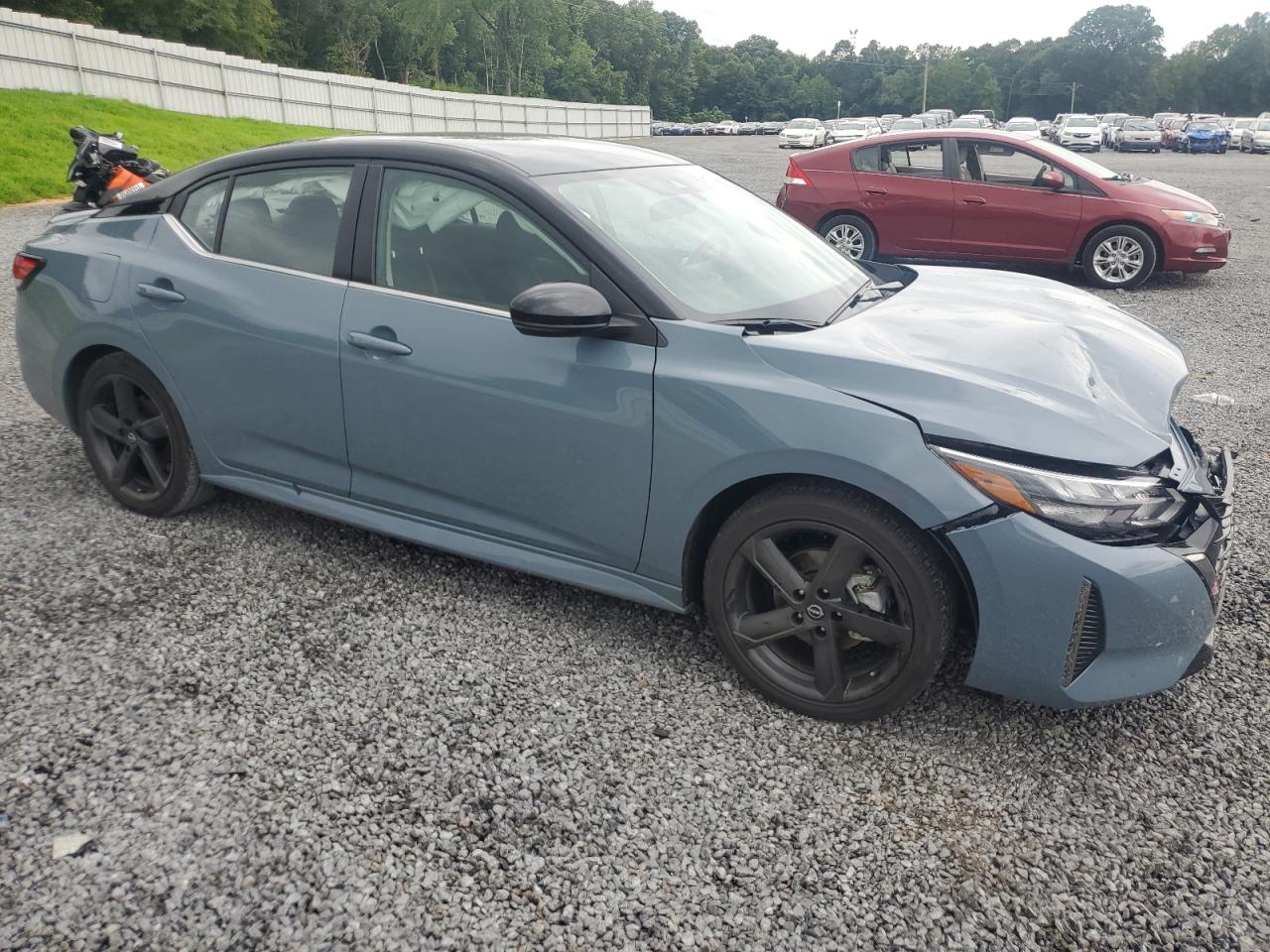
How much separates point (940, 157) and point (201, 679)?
9440 mm

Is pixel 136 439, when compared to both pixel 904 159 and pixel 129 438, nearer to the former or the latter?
pixel 129 438

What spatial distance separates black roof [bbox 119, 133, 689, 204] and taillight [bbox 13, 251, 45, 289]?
2.06ft

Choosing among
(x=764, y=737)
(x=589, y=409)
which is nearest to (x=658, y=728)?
(x=764, y=737)

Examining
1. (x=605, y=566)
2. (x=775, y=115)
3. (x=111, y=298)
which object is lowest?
(x=775, y=115)

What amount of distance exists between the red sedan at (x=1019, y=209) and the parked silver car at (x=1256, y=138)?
3604 centimetres

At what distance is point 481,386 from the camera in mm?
3168

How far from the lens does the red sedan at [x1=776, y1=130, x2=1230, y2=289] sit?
9.84 m

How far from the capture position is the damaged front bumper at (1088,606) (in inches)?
97.9

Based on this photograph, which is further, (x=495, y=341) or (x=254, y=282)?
(x=254, y=282)

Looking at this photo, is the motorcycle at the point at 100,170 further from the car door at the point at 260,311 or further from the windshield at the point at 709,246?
the windshield at the point at 709,246

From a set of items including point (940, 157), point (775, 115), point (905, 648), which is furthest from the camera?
point (775, 115)

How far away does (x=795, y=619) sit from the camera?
9.38 ft

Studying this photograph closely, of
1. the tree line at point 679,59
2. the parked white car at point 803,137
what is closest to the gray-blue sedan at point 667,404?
the parked white car at point 803,137

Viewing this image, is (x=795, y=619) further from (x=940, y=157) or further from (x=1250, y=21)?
(x=1250, y=21)
